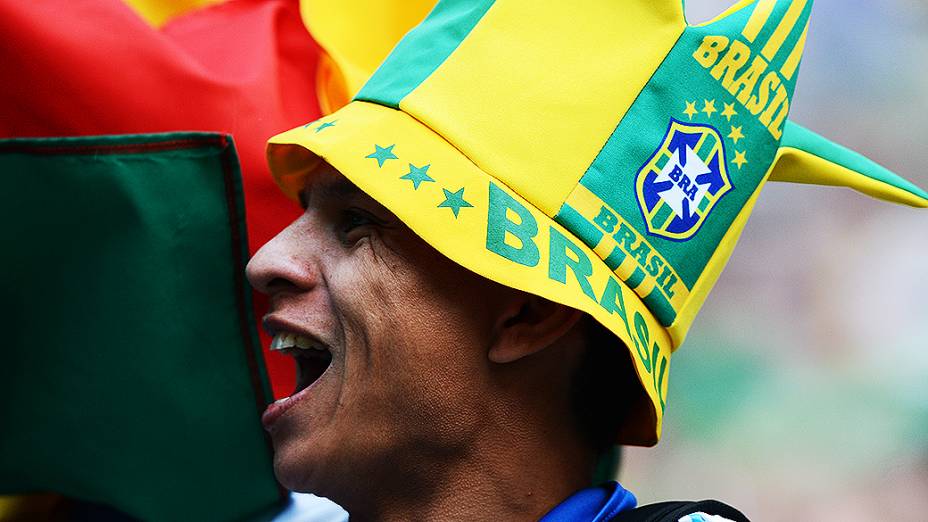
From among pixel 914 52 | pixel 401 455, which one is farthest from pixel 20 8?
pixel 914 52

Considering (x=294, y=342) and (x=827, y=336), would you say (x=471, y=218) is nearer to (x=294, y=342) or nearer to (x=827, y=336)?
(x=294, y=342)

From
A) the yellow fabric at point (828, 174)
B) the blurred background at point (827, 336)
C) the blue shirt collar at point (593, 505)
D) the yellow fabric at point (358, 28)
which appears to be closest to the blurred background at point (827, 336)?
the blurred background at point (827, 336)

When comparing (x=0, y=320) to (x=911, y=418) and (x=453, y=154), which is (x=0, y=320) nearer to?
(x=453, y=154)

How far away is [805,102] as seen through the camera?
102 inches

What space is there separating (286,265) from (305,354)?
0.46 ft

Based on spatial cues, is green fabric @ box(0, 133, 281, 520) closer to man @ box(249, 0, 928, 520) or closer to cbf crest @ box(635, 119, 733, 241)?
man @ box(249, 0, 928, 520)

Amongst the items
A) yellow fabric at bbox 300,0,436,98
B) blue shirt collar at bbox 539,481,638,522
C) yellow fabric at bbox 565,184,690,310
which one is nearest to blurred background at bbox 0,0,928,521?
yellow fabric at bbox 300,0,436,98

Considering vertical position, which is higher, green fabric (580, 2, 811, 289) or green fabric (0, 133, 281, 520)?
green fabric (580, 2, 811, 289)

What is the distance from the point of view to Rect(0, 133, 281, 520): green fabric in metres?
1.60

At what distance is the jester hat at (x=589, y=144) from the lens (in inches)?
54.2

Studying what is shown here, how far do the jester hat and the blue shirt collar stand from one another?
89 millimetres

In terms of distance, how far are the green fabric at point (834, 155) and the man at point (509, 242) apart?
0.27 feet

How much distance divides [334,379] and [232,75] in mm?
630

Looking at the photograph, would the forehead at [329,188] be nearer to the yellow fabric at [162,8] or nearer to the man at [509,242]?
the man at [509,242]
